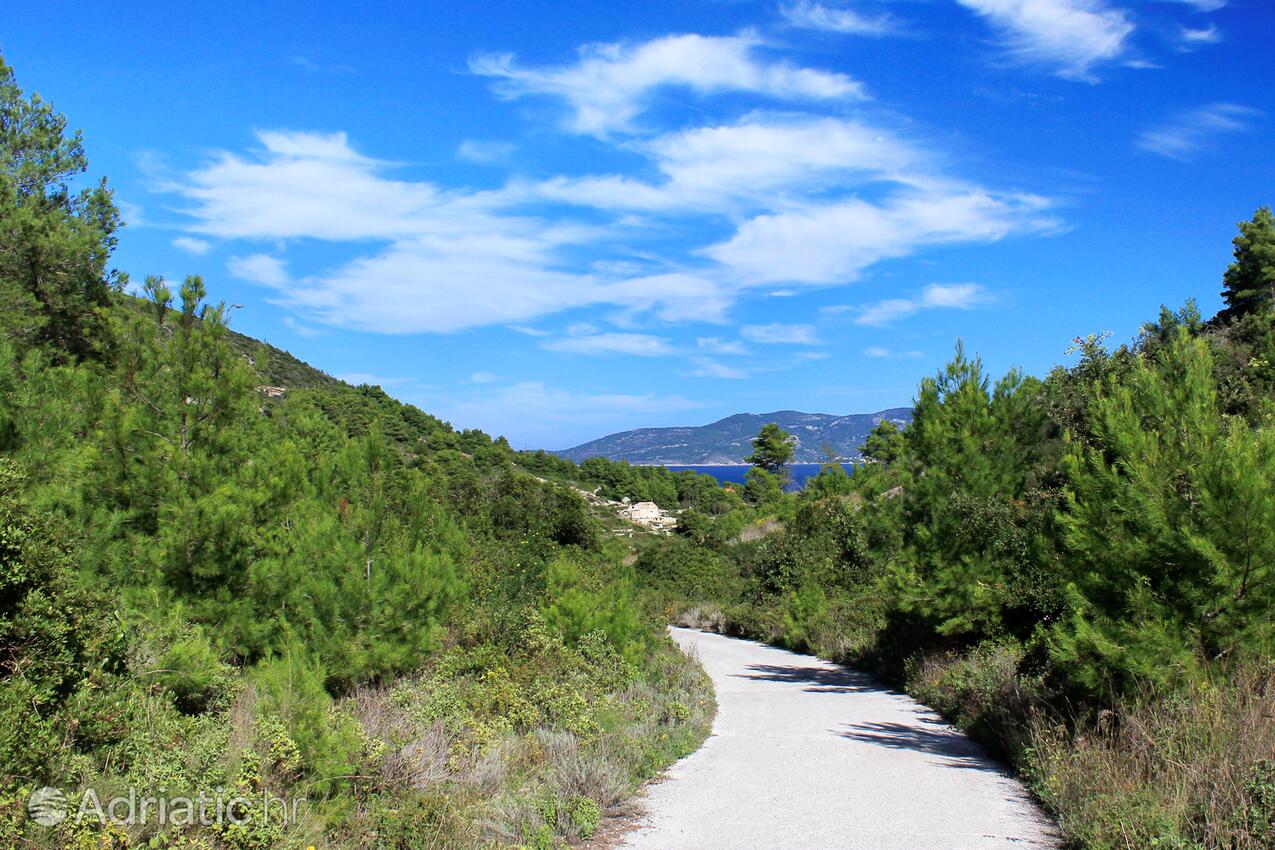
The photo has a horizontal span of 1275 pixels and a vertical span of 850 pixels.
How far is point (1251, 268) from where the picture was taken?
1471 inches

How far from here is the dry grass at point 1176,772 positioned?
4.82 meters

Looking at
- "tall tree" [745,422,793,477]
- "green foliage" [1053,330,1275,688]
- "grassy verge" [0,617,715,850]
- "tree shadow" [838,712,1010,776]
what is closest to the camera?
"grassy verge" [0,617,715,850]

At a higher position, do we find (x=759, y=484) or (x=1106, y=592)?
(x=759, y=484)

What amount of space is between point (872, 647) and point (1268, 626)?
10.8 m

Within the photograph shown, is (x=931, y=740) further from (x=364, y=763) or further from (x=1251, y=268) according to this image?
(x=1251, y=268)

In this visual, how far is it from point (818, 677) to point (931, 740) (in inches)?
249

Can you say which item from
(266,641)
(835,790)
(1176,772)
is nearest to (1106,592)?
(1176,772)

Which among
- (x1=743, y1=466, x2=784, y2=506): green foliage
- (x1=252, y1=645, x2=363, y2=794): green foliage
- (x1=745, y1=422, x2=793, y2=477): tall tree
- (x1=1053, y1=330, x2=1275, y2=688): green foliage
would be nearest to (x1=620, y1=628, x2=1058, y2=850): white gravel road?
(x1=1053, y1=330, x2=1275, y2=688): green foliage

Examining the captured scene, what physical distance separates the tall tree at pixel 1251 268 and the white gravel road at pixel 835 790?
33751 mm

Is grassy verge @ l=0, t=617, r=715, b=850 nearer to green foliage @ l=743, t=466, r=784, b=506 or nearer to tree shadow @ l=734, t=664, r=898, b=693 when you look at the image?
tree shadow @ l=734, t=664, r=898, b=693

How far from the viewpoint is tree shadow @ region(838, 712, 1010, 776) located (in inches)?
327

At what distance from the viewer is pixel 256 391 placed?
9492 millimetres

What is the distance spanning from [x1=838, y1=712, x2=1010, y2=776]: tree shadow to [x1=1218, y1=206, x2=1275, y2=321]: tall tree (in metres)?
33.1

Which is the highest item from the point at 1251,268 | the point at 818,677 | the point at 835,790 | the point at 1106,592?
the point at 1251,268
